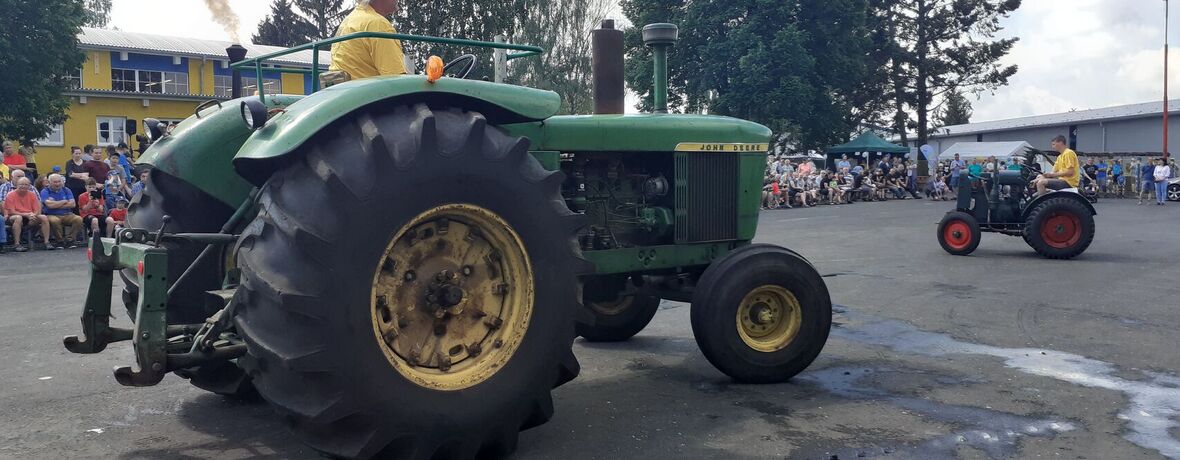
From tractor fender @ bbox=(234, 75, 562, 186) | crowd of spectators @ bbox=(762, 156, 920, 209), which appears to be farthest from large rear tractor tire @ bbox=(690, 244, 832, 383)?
crowd of spectators @ bbox=(762, 156, 920, 209)

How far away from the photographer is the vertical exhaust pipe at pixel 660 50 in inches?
251

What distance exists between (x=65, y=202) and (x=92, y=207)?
1.54 feet

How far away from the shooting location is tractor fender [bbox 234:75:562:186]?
3791mm

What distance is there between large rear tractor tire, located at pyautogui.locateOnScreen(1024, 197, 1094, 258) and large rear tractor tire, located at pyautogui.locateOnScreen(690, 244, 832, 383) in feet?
29.4

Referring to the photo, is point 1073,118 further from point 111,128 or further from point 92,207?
point 92,207

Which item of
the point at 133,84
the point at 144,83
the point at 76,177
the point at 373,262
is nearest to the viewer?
the point at 373,262

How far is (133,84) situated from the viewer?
42.9 meters

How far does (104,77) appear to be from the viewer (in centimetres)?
4219

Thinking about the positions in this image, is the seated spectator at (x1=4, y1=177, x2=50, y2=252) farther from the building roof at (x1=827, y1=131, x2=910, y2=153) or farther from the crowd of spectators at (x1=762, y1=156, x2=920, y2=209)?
the building roof at (x1=827, y1=131, x2=910, y2=153)

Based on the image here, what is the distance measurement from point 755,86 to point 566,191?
3520cm

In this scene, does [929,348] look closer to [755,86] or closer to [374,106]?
[374,106]

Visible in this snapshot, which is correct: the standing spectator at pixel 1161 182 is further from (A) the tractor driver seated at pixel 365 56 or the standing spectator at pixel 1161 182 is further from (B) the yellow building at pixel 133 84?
(A) the tractor driver seated at pixel 365 56

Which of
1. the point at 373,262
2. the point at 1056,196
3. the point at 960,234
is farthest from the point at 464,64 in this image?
the point at 1056,196

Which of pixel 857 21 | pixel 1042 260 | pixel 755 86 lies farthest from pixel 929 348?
pixel 857 21
